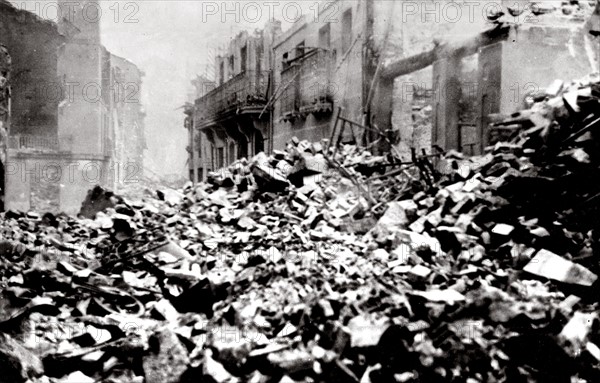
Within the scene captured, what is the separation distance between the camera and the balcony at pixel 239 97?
19.8 metres

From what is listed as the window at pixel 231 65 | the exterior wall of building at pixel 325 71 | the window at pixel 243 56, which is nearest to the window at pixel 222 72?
the window at pixel 231 65

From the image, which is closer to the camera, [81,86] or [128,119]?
[81,86]

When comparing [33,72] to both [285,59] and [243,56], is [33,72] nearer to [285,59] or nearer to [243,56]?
[243,56]

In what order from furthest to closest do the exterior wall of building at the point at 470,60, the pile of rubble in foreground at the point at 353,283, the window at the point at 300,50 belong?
the window at the point at 300,50 < the exterior wall of building at the point at 470,60 < the pile of rubble in foreground at the point at 353,283

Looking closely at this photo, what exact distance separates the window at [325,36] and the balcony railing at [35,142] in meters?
14.8

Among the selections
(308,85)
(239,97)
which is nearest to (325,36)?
(308,85)

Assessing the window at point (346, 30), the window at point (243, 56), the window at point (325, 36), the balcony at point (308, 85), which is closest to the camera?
the window at point (346, 30)

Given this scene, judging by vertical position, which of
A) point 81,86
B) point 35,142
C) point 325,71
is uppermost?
point 81,86

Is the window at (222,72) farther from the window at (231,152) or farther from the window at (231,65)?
the window at (231,152)

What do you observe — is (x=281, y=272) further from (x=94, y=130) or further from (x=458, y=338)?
(x=94, y=130)

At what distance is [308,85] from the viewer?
16.2 meters

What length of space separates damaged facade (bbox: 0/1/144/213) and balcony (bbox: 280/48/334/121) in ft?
35.7

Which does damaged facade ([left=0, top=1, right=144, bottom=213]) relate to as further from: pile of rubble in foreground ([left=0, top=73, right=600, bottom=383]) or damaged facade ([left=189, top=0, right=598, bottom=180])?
pile of rubble in foreground ([left=0, top=73, right=600, bottom=383])

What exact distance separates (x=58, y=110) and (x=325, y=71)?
14.9m
